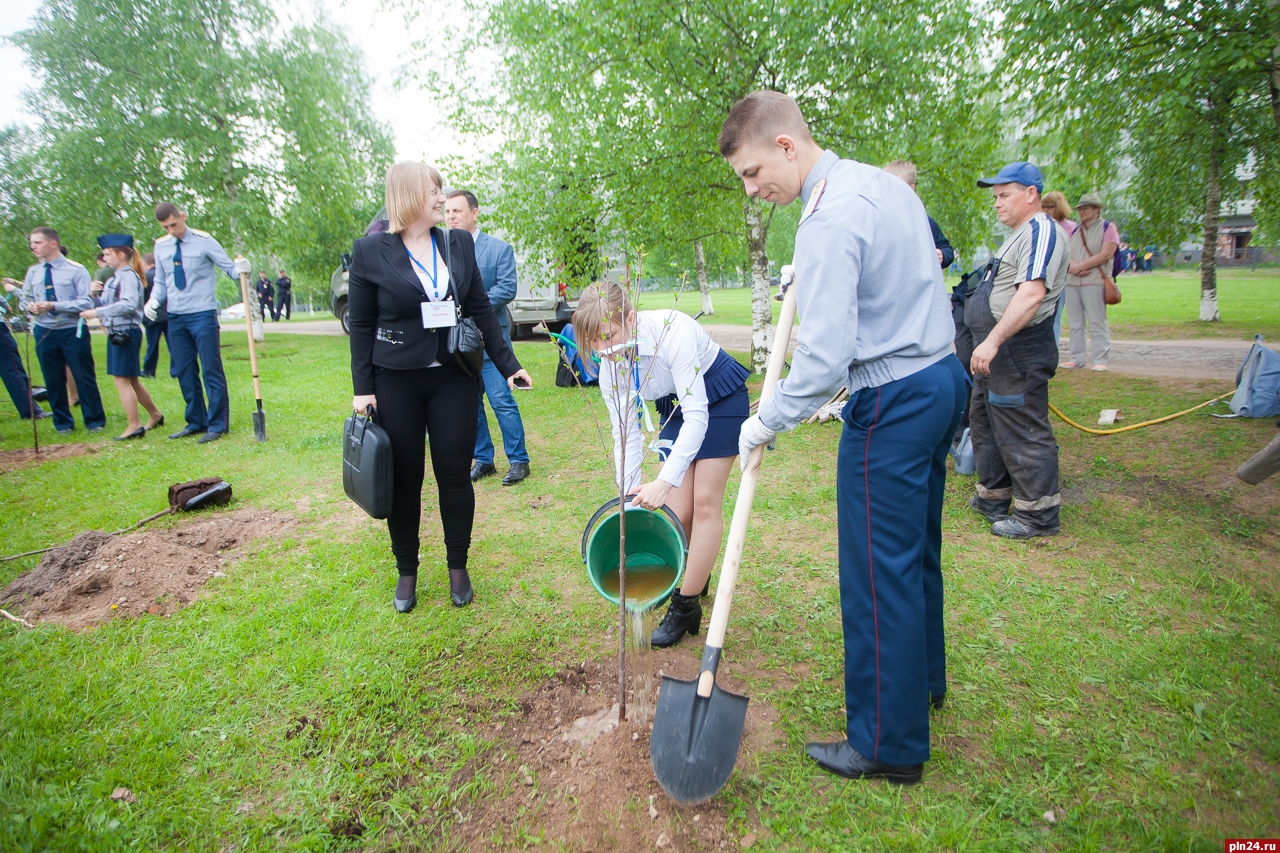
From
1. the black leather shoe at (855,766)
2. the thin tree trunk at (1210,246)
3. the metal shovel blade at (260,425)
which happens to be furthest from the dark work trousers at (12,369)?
the thin tree trunk at (1210,246)

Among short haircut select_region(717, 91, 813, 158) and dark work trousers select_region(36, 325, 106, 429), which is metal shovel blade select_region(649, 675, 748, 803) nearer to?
short haircut select_region(717, 91, 813, 158)

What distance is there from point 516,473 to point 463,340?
8.07 ft

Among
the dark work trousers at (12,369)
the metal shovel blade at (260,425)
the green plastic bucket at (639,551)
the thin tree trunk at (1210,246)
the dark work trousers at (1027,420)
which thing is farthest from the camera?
the thin tree trunk at (1210,246)

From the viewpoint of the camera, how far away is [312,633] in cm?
321

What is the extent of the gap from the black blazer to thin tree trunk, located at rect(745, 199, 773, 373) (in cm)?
615

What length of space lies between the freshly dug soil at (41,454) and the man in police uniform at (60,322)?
0.74 metres

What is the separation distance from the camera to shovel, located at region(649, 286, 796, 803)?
6.68 feet

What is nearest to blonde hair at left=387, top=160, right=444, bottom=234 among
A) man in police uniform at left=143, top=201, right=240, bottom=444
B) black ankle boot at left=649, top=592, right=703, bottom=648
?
black ankle boot at left=649, top=592, right=703, bottom=648

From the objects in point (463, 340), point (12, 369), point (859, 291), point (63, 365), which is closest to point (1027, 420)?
point (859, 291)

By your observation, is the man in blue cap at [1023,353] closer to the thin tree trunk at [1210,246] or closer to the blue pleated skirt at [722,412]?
the blue pleated skirt at [722,412]

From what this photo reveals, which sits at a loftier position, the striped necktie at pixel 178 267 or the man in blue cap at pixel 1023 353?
the striped necktie at pixel 178 267

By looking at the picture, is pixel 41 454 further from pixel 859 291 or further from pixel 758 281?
pixel 758 281

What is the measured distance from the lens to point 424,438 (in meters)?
3.09

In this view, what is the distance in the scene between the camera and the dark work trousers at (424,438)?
10.2 ft
